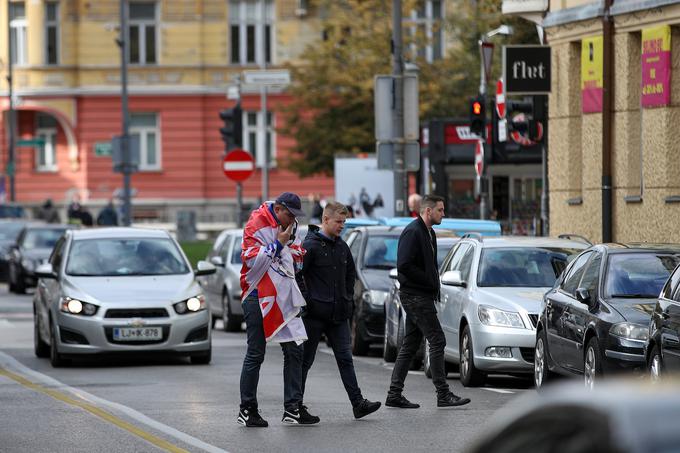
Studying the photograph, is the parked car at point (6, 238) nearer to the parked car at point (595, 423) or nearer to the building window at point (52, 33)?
the building window at point (52, 33)

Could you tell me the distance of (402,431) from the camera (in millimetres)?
11930

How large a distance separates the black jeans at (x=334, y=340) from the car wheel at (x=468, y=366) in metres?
Result: 3.22

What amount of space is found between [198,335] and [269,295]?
6025mm

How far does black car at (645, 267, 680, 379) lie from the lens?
1152 cm

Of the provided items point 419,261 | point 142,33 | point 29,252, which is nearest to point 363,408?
point 419,261

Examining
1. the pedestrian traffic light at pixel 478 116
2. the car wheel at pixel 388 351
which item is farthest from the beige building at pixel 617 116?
the car wheel at pixel 388 351

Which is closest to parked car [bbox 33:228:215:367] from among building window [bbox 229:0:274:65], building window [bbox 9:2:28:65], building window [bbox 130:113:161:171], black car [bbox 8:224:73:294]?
black car [bbox 8:224:73:294]

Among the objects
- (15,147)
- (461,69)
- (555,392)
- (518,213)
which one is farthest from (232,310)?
(15,147)

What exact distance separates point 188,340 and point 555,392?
1439 centimetres

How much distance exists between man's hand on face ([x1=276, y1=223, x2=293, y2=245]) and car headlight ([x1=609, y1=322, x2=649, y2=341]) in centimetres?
253

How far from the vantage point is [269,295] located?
12.2 metres

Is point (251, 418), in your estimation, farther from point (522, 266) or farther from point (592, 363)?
point (522, 266)

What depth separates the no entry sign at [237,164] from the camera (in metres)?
32.4

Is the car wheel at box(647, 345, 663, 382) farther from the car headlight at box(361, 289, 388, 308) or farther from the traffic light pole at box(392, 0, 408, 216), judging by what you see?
the traffic light pole at box(392, 0, 408, 216)
